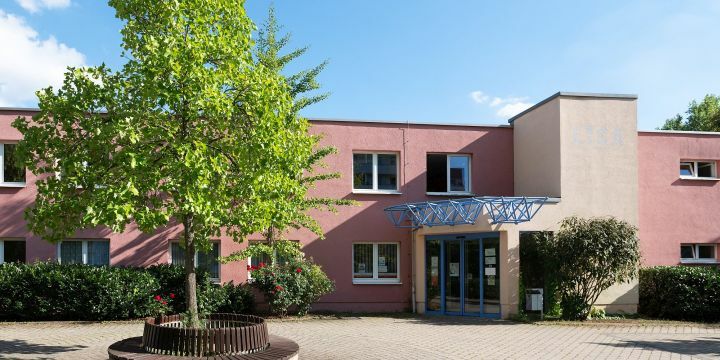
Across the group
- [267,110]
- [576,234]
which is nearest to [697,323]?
[576,234]

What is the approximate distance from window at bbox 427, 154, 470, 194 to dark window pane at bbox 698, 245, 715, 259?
23.4 feet

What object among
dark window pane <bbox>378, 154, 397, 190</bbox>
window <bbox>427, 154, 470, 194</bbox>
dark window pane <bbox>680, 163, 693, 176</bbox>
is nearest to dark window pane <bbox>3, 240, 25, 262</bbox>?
dark window pane <bbox>378, 154, 397, 190</bbox>

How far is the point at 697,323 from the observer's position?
16438 millimetres

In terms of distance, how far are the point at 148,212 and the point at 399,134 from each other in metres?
11.1

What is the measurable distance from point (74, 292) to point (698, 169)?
58.5 ft

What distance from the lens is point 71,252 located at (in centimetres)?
1822

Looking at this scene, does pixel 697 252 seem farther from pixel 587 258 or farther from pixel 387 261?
pixel 387 261

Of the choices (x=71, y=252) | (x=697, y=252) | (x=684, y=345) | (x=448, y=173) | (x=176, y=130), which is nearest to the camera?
(x=176, y=130)

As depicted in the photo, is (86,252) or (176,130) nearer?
(176,130)

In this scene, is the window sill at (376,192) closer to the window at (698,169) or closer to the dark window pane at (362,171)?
the dark window pane at (362,171)

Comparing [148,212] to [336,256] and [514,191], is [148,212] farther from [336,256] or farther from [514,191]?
[514,191]

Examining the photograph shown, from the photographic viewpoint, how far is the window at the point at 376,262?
19.4 metres

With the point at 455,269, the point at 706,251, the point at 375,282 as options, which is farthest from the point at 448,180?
the point at 706,251

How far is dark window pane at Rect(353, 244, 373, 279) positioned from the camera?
1938 cm
